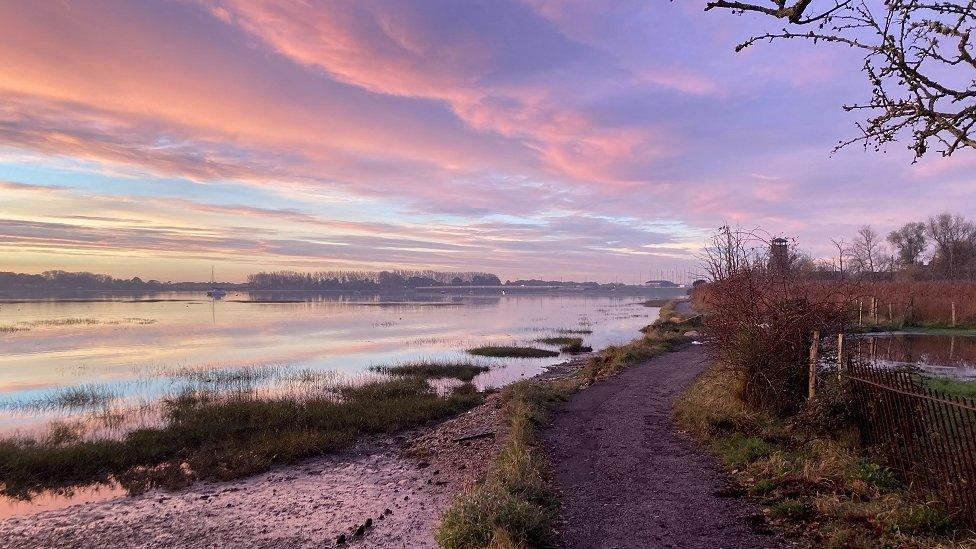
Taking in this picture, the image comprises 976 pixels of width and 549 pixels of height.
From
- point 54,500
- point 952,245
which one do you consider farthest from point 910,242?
point 54,500

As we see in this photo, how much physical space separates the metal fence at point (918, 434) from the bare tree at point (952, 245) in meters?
84.2

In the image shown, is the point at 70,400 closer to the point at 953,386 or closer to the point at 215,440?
the point at 215,440

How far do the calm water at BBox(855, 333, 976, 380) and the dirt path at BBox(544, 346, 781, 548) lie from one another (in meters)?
6.79

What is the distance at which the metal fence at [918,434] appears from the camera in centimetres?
579

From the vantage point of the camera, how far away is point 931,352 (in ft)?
71.6

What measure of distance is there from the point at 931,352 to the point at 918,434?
19.2m

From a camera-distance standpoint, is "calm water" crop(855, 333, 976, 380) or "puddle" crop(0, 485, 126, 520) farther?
"calm water" crop(855, 333, 976, 380)

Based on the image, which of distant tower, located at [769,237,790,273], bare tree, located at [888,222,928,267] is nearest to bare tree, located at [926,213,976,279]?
bare tree, located at [888,222,928,267]

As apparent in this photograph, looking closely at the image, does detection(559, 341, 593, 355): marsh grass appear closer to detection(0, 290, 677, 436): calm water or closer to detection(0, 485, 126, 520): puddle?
detection(0, 290, 677, 436): calm water

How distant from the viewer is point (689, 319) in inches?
1678

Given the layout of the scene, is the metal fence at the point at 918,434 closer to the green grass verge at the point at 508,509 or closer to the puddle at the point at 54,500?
the green grass verge at the point at 508,509

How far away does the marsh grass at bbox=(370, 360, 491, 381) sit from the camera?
27562mm

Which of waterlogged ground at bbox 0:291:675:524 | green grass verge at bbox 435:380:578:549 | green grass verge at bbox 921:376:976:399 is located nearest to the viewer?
green grass verge at bbox 435:380:578:549

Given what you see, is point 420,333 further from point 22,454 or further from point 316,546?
point 316,546
